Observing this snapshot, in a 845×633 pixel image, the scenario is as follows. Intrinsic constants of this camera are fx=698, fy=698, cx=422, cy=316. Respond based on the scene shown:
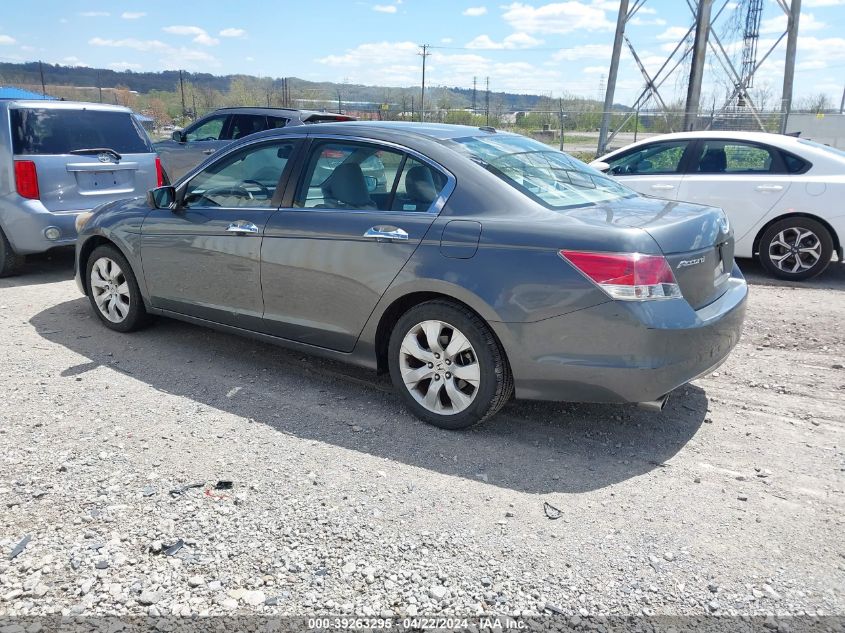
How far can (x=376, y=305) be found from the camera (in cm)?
405

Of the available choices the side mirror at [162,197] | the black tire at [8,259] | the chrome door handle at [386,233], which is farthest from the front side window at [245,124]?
the chrome door handle at [386,233]

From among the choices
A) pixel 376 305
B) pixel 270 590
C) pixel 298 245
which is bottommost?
pixel 270 590

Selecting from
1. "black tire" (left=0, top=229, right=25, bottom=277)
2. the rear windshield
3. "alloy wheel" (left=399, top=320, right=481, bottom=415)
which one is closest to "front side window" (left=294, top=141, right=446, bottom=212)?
"alloy wheel" (left=399, top=320, right=481, bottom=415)

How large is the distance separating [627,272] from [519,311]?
0.56m

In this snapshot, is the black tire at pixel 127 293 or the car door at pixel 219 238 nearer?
the car door at pixel 219 238

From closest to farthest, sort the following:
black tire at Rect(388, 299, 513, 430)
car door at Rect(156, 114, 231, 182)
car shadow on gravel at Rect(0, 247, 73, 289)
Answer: black tire at Rect(388, 299, 513, 430) → car shadow on gravel at Rect(0, 247, 73, 289) → car door at Rect(156, 114, 231, 182)

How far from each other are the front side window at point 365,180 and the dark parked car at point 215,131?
273 inches

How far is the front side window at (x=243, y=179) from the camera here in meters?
4.67

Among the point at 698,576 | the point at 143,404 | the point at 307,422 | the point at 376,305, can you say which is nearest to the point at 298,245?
the point at 376,305

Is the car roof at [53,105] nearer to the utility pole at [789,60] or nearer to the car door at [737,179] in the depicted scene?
the car door at [737,179]

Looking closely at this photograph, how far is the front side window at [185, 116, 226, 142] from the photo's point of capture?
12192 mm

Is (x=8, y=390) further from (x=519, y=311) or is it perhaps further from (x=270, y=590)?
(x=519, y=311)

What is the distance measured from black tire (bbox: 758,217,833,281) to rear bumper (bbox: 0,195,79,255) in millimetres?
7494

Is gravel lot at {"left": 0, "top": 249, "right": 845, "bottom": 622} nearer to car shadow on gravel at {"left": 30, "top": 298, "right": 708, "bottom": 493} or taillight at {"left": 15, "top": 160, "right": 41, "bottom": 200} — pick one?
car shadow on gravel at {"left": 30, "top": 298, "right": 708, "bottom": 493}
